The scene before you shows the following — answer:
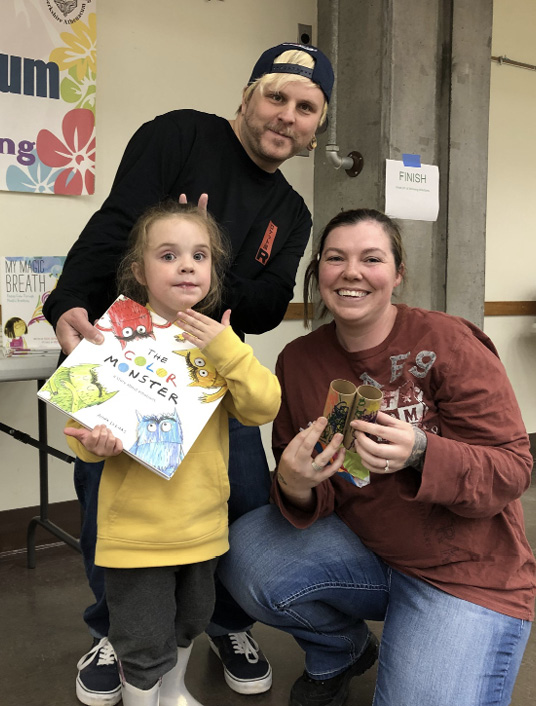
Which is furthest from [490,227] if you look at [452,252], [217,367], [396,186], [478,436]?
[217,367]

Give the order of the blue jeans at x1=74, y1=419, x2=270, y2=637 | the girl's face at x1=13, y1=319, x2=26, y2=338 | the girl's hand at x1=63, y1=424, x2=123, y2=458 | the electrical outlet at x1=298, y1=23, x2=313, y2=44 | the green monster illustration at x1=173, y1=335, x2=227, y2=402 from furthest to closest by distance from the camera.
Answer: the electrical outlet at x1=298, y1=23, x2=313, y2=44 < the girl's face at x1=13, y1=319, x2=26, y2=338 < the blue jeans at x1=74, y1=419, x2=270, y2=637 < the green monster illustration at x1=173, y1=335, x2=227, y2=402 < the girl's hand at x1=63, y1=424, x2=123, y2=458

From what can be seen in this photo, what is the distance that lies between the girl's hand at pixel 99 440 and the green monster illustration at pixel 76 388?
44 millimetres

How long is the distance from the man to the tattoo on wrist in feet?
1.65

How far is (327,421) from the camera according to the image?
54.4 inches

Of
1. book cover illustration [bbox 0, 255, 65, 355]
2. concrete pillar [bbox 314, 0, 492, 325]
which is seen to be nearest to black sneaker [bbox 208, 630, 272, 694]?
book cover illustration [bbox 0, 255, 65, 355]

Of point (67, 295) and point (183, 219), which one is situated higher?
point (183, 219)

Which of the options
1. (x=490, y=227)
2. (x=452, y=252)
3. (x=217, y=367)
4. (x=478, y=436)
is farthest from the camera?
(x=490, y=227)

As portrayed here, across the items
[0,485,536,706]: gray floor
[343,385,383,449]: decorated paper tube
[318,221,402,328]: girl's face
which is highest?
[318,221,402,328]: girl's face

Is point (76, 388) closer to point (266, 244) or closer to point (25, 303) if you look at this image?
point (266, 244)

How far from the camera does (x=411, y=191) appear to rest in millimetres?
3016

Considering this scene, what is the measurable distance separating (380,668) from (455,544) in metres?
0.32

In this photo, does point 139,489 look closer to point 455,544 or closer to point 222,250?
point 222,250

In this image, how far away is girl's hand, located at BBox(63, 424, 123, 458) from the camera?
130cm

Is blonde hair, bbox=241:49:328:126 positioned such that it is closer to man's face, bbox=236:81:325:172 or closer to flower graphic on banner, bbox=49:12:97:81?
man's face, bbox=236:81:325:172
